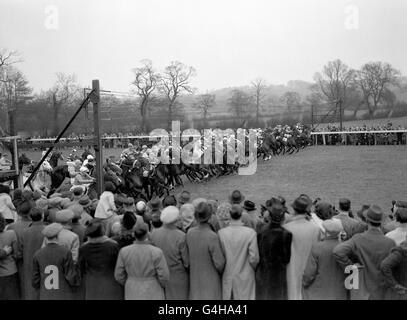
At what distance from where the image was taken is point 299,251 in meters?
4.75

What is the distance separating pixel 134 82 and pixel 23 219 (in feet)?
132

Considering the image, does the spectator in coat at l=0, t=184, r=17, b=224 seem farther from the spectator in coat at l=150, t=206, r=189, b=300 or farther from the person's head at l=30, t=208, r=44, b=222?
the spectator in coat at l=150, t=206, r=189, b=300

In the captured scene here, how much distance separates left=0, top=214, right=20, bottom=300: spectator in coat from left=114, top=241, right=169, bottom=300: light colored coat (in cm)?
143

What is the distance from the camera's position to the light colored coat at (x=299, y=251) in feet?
15.6

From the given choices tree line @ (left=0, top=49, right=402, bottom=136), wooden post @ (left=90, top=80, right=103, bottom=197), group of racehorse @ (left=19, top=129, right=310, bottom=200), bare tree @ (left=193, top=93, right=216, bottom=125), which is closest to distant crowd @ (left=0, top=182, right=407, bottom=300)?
wooden post @ (left=90, top=80, right=103, bottom=197)

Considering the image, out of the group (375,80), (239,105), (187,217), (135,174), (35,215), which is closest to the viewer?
(35,215)

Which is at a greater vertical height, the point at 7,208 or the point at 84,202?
the point at 84,202

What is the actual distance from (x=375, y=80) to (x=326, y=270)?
51.9m

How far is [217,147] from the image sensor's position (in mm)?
16578

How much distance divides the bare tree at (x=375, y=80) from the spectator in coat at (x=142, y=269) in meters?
48.9

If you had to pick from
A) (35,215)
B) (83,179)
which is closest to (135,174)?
(83,179)

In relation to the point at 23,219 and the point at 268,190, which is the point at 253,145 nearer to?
the point at 268,190

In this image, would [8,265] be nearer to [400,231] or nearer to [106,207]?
[106,207]
